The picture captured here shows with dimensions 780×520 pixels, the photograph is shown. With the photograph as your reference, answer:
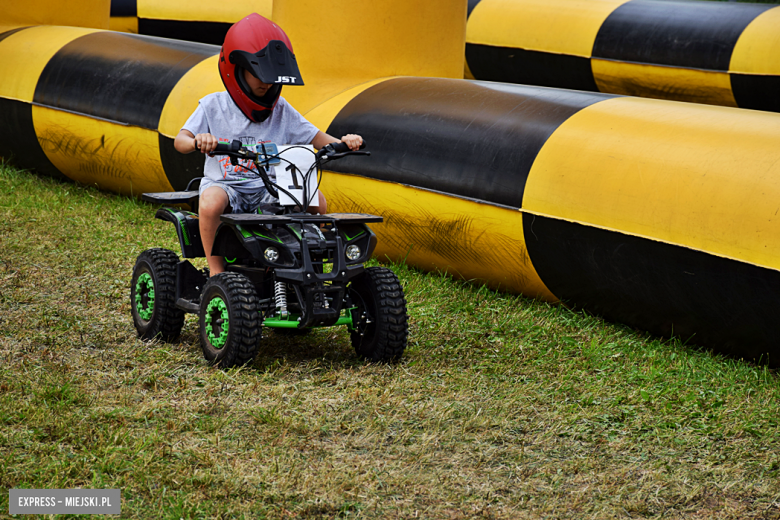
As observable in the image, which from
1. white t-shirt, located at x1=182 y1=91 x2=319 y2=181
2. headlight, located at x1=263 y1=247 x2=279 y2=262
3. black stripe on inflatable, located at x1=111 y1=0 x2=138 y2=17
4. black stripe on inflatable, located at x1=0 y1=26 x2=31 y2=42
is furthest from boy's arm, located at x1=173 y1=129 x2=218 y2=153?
black stripe on inflatable, located at x1=111 y1=0 x2=138 y2=17

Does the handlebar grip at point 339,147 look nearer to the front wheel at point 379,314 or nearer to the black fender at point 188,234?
the front wheel at point 379,314

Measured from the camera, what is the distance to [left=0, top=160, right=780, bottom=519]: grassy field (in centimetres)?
251

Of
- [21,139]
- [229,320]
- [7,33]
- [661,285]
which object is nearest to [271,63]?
[229,320]

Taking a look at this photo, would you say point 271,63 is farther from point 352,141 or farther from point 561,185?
point 561,185

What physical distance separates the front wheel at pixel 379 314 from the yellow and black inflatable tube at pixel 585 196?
1.06 meters

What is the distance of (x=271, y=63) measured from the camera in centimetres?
346

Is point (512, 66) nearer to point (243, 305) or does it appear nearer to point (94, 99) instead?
point (94, 99)

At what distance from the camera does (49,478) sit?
2453 mm

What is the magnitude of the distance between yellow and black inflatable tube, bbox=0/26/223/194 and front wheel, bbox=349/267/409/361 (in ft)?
8.14

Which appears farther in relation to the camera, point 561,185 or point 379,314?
point 561,185

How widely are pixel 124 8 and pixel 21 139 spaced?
489 centimetres

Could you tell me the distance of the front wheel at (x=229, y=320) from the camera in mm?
3279

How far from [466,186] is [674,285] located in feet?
4.04

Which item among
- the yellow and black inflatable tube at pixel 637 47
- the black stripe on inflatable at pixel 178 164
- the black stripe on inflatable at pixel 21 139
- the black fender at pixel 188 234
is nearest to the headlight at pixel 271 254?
the black fender at pixel 188 234
